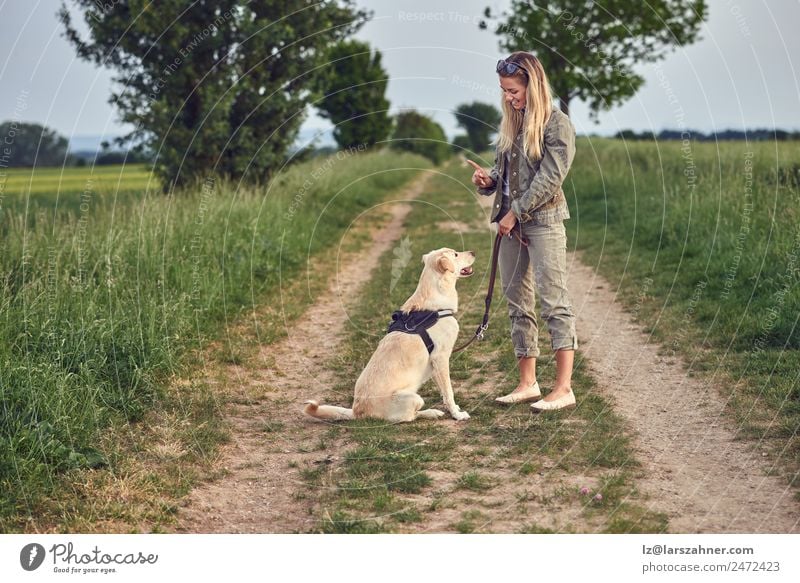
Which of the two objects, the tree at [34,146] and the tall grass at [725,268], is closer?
the tall grass at [725,268]

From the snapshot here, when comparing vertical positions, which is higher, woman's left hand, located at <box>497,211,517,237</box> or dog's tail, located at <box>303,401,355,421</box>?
woman's left hand, located at <box>497,211,517,237</box>

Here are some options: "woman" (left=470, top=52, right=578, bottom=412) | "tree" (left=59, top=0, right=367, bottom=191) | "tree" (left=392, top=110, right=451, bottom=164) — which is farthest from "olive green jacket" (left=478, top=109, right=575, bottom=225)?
"tree" (left=392, top=110, right=451, bottom=164)

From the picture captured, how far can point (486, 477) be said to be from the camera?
5922mm

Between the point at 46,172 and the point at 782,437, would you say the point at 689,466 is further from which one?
the point at 46,172

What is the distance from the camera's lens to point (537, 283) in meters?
7.29

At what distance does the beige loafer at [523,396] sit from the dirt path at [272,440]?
142cm

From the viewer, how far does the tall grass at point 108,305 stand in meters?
6.11

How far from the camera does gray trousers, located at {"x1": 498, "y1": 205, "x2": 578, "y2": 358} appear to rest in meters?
7.16

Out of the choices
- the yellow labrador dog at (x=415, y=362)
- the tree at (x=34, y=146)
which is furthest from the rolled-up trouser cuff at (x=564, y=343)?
the tree at (x=34, y=146)

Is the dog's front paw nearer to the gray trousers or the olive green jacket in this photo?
the gray trousers

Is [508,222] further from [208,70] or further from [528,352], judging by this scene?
[208,70]

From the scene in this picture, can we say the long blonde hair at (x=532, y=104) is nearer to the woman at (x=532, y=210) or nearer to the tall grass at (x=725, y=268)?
the woman at (x=532, y=210)

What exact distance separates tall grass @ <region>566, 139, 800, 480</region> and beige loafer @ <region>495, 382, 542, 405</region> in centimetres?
161
